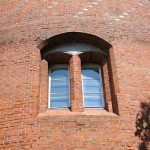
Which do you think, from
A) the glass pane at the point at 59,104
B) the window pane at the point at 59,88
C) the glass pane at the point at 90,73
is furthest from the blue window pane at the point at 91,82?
the glass pane at the point at 59,104

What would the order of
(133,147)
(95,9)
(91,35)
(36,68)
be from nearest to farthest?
(133,147) → (36,68) → (91,35) → (95,9)

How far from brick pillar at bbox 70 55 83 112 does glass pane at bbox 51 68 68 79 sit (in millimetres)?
304

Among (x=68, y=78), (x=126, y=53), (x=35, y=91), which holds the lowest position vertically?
(x=35, y=91)

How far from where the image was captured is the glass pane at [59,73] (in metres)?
7.56

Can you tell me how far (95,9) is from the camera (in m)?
8.42

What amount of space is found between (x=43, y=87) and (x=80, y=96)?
93cm

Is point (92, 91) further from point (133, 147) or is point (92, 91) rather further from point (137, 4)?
point (137, 4)

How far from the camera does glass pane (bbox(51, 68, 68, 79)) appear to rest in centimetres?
756

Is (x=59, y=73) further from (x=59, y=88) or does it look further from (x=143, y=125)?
(x=143, y=125)

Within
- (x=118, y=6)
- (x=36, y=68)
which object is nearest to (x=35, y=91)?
(x=36, y=68)

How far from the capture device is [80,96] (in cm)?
693

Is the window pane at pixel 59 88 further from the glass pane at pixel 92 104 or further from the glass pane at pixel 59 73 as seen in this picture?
the glass pane at pixel 92 104

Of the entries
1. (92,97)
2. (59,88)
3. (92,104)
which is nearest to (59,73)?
(59,88)

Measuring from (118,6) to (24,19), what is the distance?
2752 mm
